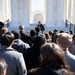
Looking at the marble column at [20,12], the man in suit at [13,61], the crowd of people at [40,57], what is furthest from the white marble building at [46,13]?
the man in suit at [13,61]

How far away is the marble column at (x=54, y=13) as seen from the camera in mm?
29228

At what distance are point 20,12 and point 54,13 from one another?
10.1 feet

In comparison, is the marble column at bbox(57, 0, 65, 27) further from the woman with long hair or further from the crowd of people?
the woman with long hair

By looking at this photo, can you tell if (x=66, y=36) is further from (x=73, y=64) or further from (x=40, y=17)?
(x=40, y=17)

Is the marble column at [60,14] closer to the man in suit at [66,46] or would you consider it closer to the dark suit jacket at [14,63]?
the dark suit jacket at [14,63]

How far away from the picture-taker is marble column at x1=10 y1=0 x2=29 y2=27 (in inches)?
1161

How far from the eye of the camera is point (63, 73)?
150 inches

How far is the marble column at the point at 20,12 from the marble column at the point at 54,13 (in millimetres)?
1891

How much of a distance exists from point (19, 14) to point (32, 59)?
938 inches

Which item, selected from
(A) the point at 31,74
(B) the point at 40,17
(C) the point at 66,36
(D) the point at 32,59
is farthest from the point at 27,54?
(B) the point at 40,17

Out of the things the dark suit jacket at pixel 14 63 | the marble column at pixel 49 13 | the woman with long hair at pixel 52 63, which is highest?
the marble column at pixel 49 13

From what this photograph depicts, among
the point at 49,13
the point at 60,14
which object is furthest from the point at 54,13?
the point at 60,14

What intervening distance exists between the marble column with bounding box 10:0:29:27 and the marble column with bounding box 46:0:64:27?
1891 millimetres

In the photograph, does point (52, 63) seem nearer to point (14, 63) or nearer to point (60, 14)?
point (14, 63)
